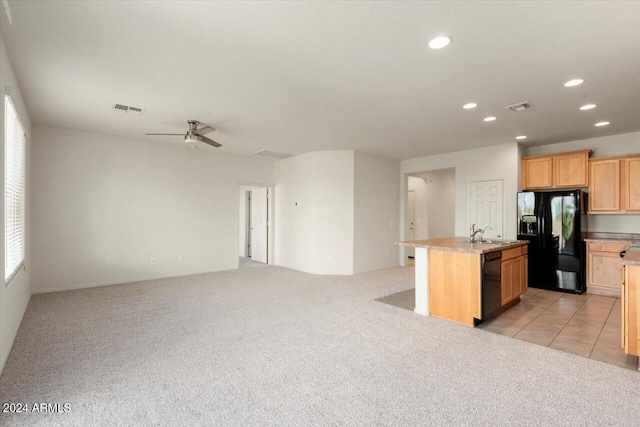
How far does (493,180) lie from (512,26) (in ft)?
14.4

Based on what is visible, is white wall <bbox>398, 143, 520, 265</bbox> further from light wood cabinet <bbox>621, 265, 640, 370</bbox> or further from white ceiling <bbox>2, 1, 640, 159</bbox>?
light wood cabinet <bbox>621, 265, 640, 370</bbox>

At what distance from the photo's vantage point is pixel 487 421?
189cm

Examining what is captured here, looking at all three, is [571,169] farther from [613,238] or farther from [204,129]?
[204,129]

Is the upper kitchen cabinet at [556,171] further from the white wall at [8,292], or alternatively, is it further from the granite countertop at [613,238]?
the white wall at [8,292]

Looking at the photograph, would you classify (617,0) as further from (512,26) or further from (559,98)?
(559,98)

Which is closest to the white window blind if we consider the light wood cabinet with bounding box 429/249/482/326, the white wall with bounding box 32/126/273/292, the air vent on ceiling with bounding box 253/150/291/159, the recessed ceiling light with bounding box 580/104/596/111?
the white wall with bounding box 32/126/273/292

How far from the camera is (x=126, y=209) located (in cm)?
572

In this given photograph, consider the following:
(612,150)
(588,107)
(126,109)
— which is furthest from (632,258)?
(126,109)

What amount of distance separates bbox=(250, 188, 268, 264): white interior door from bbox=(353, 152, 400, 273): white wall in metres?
2.53

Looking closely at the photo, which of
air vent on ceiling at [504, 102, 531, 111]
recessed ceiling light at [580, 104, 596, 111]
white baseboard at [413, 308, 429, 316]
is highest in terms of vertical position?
recessed ceiling light at [580, 104, 596, 111]

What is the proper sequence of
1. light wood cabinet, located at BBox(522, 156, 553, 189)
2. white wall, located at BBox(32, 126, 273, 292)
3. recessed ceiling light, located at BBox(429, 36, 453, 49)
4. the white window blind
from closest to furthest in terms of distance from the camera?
recessed ceiling light, located at BBox(429, 36, 453, 49) < the white window blind < white wall, located at BBox(32, 126, 273, 292) < light wood cabinet, located at BBox(522, 156, 553, 189)

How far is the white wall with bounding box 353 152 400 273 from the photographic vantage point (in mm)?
6836

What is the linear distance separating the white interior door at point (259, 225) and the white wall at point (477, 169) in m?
3.48

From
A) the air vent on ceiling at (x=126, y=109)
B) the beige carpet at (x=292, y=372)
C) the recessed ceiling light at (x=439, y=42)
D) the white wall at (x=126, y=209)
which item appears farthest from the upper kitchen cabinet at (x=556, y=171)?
the air vent on ceiling at (x=126, y=109)
